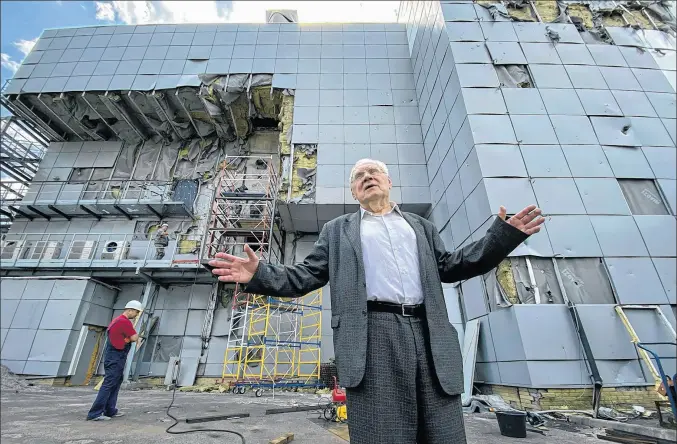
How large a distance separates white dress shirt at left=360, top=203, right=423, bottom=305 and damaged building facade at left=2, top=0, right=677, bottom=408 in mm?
3580

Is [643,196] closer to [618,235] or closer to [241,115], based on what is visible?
[618,235]

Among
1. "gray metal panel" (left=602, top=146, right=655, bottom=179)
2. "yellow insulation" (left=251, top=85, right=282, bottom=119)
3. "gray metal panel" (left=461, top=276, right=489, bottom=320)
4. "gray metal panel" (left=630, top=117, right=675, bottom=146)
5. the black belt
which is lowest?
the black belt

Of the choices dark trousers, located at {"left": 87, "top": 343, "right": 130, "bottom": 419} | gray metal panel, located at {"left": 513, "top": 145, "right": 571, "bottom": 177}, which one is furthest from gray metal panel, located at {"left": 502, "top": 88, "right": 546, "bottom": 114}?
dark trousers, located at {"left": 87, "top": 343, "right": 130, "bottom": 419}

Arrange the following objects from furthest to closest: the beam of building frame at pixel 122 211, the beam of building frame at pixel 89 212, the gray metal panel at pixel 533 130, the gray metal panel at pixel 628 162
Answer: the beam of building frame at pixel 89 212 < the beam of building frame at pixel 122 211 < the gray metal panel at pixel 533 130 < the gray metal panel at pixel 628 162

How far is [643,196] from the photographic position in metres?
6.27

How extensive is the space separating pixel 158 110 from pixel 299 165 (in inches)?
295

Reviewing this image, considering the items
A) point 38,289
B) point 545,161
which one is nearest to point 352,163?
point 545,161

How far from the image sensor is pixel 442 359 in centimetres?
123

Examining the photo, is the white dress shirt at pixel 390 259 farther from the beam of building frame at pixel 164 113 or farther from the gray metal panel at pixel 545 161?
the beam of building frame at pixel 164 113

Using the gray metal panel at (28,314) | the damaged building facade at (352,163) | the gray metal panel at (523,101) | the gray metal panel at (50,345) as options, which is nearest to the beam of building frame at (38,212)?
the damaged building facade at (352,163)

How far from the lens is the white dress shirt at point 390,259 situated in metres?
1.37

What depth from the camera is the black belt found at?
1.32 metres

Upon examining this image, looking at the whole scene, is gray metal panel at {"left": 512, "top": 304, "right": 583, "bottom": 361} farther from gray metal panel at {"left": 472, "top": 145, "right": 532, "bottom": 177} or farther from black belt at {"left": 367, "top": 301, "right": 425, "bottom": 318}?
black belt at {"left": 367, "top": 301, "right": 425, "bottom": 318}

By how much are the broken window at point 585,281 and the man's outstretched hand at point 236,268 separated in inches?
253
